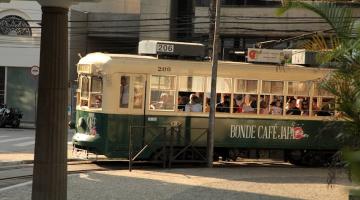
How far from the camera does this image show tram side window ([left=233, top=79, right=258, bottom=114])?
17.2 m

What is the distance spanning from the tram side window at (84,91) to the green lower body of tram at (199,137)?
1.03 ft

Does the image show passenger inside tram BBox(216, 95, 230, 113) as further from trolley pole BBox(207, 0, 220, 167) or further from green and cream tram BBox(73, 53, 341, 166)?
trolley pole BBox(207, 0, 220, 167)

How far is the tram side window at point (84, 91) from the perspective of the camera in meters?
16.9

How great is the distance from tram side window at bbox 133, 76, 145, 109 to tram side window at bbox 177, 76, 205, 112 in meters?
1.03

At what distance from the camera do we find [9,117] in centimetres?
3453

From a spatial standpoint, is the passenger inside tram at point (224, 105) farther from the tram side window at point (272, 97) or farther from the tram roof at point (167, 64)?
the tram side window at point (272, 97)

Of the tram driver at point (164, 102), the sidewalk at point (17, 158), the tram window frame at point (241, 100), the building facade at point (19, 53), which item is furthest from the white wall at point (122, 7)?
the tram driver at point (164, 102)

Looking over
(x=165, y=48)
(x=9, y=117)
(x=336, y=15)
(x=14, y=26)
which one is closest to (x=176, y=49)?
(x=165, y=48)

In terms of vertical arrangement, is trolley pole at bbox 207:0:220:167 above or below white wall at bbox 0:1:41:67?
below

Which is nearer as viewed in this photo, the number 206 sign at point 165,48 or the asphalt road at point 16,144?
the number 206 sign at point 165,48

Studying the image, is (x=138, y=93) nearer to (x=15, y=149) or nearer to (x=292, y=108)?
(x=292, y=108)

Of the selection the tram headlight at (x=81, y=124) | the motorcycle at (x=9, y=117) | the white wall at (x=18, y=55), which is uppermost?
the white wall at (x=18, y=55)

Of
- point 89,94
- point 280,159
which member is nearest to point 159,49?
point 89,94

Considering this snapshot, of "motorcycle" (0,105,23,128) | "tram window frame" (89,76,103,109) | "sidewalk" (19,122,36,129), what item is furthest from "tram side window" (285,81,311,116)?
"sidewalk" (19,122,36,129)
